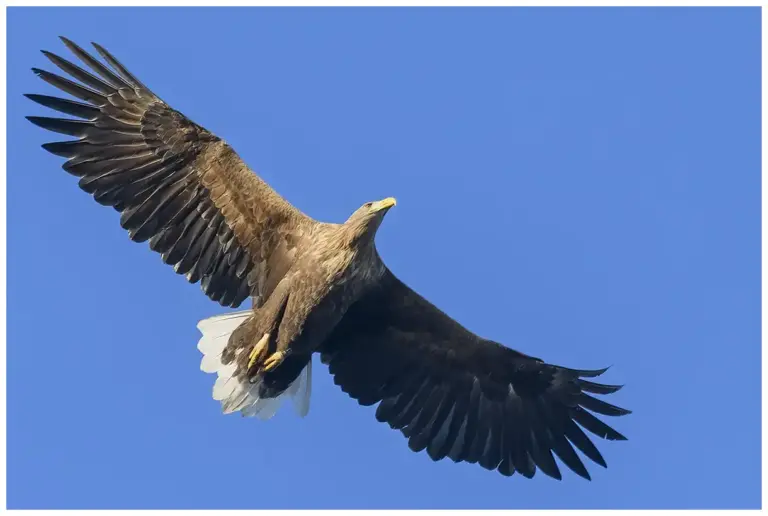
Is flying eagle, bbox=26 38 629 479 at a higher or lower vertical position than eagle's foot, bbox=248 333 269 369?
higher

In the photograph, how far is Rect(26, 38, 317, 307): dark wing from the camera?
556 inches

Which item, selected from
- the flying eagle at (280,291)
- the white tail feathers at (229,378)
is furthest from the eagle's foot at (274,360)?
the white tail feathers at (229,378)

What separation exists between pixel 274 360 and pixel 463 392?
192cm

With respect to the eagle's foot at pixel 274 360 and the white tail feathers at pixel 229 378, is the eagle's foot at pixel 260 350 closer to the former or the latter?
the eagle's foot at pixel 274 360

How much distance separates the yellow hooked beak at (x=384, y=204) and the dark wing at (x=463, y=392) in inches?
48.7

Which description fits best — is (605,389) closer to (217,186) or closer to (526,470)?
(526,470)

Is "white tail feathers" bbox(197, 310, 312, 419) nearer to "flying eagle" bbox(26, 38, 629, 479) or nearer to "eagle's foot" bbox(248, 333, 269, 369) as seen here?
"flying eagle" bbox(26, 38, 629, 479)

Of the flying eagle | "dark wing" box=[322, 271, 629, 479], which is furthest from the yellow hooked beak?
"dark wing" box=[322, 271, 629, 479]

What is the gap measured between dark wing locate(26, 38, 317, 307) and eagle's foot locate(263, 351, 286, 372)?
1.63 ft

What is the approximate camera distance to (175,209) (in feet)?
46.6

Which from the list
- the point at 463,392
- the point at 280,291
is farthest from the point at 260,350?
the point at 463,392

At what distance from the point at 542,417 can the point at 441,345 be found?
108 cm

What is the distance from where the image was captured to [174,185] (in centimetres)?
1423

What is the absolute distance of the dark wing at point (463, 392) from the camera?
48.4 ft
